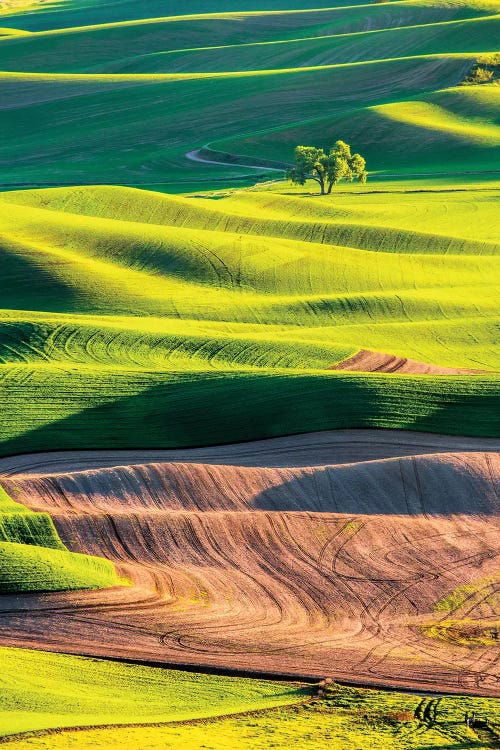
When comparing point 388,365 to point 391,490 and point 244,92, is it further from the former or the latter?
point 244,92

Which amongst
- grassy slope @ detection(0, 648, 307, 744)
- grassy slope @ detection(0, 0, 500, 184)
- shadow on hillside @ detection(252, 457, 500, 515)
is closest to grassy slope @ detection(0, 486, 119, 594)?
grassy slope @ detection(0, 648, 307, 744)

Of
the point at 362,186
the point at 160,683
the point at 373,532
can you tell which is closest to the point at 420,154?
the point at 362,186

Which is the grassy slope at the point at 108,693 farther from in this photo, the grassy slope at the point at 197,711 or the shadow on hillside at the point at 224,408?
the shadow on hillside at the point at 224,408

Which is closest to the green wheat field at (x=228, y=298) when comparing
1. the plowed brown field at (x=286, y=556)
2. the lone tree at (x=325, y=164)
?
the plowed brown field at (x=286, y=556)

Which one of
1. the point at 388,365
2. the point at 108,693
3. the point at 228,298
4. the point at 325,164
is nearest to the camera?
the point at 108,693

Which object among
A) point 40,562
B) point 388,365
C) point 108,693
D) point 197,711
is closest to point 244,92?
point 388,365

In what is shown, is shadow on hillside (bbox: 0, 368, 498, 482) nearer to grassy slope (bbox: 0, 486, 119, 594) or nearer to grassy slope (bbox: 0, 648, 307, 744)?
grassy slope (bbox: 0, 486, 119, 594)
